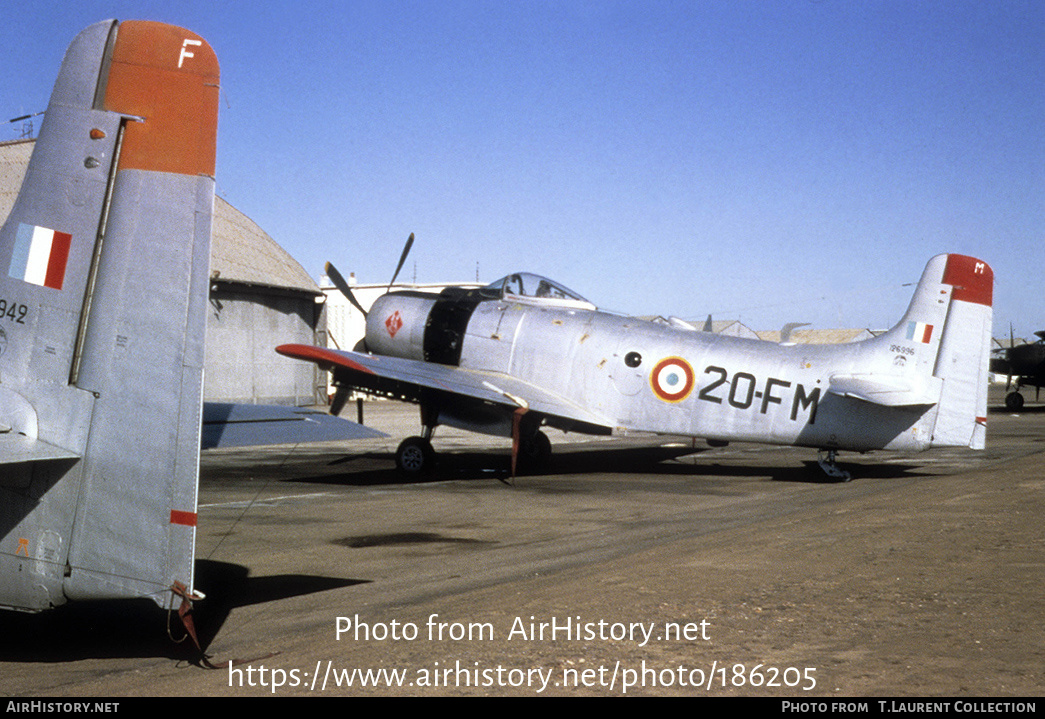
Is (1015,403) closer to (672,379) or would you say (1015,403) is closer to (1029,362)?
(1029,362)

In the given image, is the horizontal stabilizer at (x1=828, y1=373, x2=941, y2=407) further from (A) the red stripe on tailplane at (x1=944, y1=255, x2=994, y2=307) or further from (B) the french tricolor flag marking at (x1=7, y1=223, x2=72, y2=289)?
(B) the french tricolor flag marking at (x1=7, y1=223, x2=72, y2=289)

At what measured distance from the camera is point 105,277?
5.27 metres

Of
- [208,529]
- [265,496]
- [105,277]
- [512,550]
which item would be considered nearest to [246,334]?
[265,496]

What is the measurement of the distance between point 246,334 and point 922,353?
30.7 metres

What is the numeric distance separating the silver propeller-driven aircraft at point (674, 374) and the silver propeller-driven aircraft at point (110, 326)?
28.0 ft

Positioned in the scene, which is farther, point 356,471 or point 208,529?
point 356,471

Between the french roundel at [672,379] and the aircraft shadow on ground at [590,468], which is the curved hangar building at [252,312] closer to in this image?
the aircraft shadow on ground at [590,468]

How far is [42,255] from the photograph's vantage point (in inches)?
213

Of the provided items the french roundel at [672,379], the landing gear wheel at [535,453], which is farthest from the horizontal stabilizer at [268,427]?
the landing gear wheel at [535,453]

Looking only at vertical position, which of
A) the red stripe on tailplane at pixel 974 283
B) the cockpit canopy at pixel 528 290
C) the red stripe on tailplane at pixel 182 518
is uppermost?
the red stripe on tailplane at pixel 974 283

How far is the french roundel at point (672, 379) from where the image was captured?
15422mm

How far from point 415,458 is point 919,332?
934 centimetres

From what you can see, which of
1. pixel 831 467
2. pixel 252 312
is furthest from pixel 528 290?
pixel 252 312

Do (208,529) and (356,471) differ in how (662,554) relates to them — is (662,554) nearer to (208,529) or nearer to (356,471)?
(208,529)
